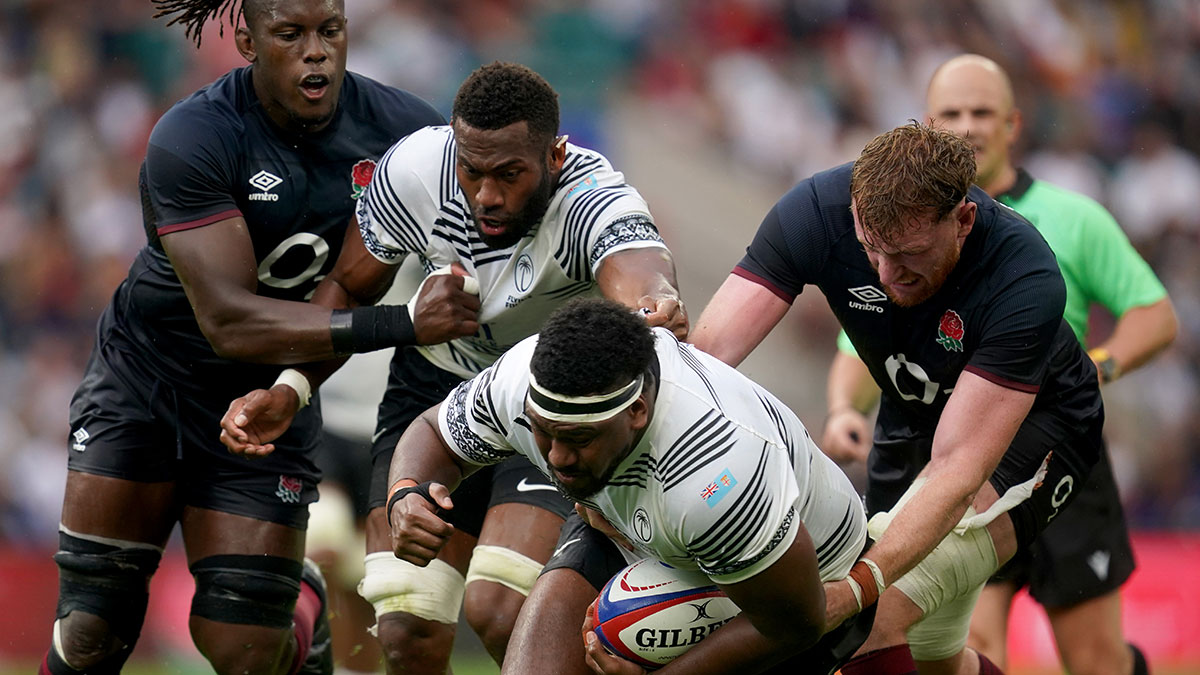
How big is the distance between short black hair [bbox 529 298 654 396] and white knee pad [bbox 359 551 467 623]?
5.25 ft

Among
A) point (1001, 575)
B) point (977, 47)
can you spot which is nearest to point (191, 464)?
point (1001, 575)

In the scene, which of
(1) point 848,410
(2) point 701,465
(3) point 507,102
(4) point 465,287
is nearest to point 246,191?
(4) point 465,287

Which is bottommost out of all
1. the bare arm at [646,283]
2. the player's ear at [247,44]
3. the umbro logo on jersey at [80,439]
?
the umbro logo on jersey at [80,439]

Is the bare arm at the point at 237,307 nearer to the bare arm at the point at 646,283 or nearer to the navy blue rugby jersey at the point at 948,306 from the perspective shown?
the bare arm at the point at 646,283

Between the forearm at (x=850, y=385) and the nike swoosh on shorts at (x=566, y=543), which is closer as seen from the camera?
the nike swoosh on shorts at (x=566, y=543)

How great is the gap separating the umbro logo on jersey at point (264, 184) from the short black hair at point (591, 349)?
1855 mm

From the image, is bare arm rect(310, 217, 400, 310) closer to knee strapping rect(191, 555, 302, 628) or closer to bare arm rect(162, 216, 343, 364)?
bare arm rect(162, 216, 343, 364)

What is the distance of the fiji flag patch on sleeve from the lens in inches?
152

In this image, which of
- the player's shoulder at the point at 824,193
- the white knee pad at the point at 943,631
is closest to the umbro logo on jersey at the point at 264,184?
the player's shoulder at the point at 824,193

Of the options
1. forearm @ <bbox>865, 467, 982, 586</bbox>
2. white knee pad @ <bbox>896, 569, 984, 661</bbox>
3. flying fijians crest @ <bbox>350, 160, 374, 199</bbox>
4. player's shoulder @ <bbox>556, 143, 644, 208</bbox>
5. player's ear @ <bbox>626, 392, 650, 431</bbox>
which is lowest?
white knee pad @ <bbox>896, 569, 984, 661</bbox>

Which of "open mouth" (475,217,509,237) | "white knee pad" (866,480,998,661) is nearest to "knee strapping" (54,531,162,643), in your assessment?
"open mouth" (475,217,509,237)

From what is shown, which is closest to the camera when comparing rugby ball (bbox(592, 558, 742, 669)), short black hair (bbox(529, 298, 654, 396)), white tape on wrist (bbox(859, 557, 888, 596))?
short black hair (bbox(529, 298, 654, 396))

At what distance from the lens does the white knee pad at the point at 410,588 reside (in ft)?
16.9

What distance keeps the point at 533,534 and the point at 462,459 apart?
70cm
